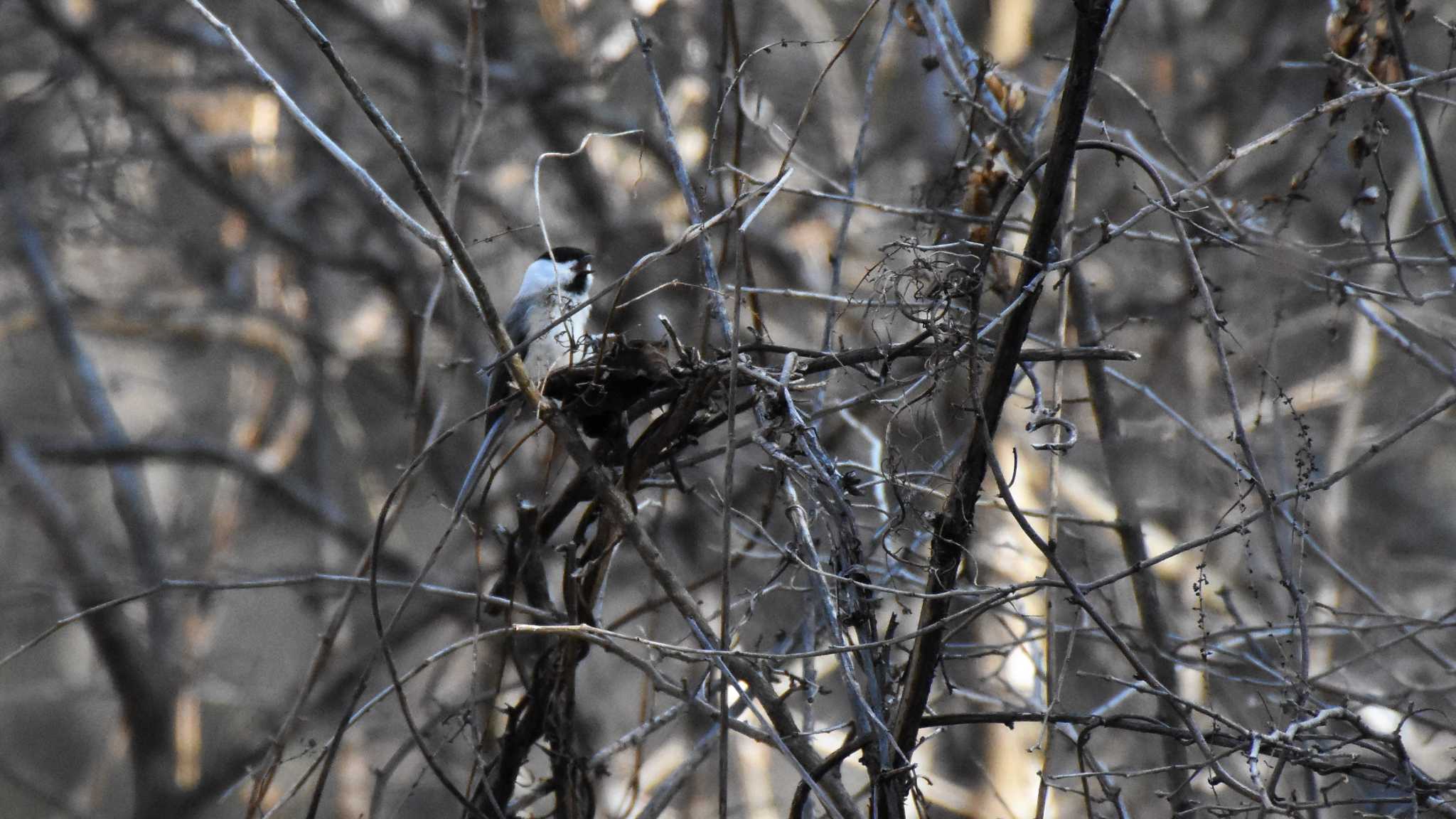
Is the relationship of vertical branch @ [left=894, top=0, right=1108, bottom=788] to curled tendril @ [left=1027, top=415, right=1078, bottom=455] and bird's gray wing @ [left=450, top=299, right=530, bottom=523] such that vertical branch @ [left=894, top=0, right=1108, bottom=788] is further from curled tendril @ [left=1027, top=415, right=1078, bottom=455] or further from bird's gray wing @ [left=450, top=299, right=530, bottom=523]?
bird's gray wing @ [left=450, top=299, right=530, bottom=523]

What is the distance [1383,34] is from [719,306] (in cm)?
160

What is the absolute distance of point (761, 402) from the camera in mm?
2107

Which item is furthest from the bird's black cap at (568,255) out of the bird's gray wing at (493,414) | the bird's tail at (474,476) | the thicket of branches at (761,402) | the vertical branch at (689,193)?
the vertical branch at (689,193)

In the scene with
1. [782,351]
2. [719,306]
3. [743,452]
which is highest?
[743,452]

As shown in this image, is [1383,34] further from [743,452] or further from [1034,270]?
[743,452]

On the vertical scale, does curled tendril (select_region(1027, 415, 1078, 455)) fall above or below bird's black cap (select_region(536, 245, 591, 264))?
below

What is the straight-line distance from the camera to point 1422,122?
218cm

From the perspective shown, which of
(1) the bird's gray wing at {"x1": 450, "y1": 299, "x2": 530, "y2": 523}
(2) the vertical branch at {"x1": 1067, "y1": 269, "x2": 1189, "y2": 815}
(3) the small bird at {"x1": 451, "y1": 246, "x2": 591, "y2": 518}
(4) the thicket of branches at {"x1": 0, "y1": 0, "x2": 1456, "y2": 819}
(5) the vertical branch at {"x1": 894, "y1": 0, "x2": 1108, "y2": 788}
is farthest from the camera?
(3) the small bird at {"x1": 451, "y1": 246, "x2": 591, "y2": 518}

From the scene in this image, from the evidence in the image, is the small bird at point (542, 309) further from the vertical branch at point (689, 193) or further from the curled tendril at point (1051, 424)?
the curled tendril at point (1051, 424)

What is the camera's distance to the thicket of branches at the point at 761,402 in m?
2.00

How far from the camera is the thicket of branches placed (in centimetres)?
200

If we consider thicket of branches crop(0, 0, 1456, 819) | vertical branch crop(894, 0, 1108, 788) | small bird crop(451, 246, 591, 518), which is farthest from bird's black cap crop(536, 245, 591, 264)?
vertical branch crop(894, 0, 1108, 788)

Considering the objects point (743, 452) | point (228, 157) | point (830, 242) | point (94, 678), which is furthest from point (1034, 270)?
point (94, 678)

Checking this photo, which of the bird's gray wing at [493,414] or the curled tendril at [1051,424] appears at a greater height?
the bird's gray wing at [493,414]
